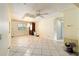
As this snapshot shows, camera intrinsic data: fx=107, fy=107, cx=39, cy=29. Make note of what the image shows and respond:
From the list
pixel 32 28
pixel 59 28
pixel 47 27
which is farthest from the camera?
pixel 47 27

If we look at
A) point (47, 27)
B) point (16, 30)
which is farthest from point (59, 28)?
point (16, 30)

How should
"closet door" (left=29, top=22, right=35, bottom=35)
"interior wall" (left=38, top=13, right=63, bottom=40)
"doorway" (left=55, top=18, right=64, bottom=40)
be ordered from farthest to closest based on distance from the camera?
"interior wall" (left=38, top=13, right=63, bottom=40) → "closet door" (left=29, top=22, right=35, bottom=35) → "doorway" (left=55, top=18, right=64, bottom=40)

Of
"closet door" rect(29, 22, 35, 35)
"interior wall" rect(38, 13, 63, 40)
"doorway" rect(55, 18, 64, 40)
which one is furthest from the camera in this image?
"interior wall" rect(38, 13, 63, 40)

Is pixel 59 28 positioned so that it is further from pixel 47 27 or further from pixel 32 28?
pixel 32 28

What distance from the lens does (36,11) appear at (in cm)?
319

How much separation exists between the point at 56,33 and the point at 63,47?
1.41ft

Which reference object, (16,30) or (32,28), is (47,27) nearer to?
(32,28)

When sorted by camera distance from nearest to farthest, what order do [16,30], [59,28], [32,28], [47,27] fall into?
[16,30], [59,28], [32,28], [47,27]

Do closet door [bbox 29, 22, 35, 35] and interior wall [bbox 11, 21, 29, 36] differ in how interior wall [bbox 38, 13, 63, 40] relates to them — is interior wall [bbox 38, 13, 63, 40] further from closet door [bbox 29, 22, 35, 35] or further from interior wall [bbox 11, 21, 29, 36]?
interior wall [bbox 11, 21, 29, 36]

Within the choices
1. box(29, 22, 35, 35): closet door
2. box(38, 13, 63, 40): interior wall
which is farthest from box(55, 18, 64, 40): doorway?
box(29, 22, 35, 35): closet door

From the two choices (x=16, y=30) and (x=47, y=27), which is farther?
(x=47, y=27)

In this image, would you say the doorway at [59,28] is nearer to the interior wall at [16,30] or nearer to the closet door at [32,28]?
the closet door at [32,28]

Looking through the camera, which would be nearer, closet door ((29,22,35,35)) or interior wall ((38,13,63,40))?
closet door ((29,22,35,35))

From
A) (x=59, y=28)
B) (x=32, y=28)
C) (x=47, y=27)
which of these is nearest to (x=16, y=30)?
(x=32, y=28)
